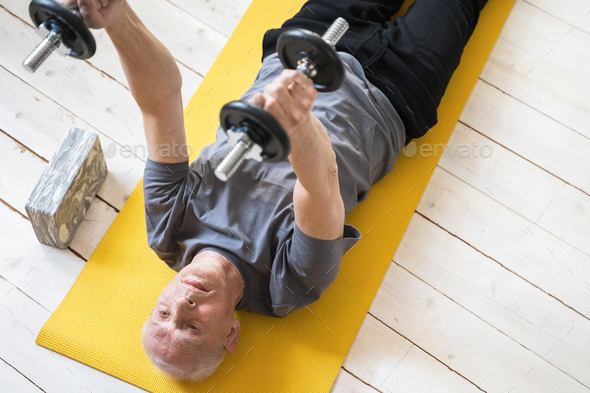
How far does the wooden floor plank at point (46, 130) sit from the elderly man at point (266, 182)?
43 centimetres

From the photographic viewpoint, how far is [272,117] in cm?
72

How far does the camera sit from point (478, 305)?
1492 mm

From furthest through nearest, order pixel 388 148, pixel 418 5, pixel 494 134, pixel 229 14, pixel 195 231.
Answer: pixel 229 14 → pixel 494 134 → pixel 418 5 → pixel 388 148 → pixel 195 231

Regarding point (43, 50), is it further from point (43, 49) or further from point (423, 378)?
point (423, 378)

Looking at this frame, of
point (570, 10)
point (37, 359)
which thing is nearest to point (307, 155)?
point (37, 359)

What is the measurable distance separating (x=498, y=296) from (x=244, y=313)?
827 millimetres

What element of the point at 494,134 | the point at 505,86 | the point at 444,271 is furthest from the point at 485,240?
the point at 505,86

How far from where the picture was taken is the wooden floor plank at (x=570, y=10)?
1822 millimetres

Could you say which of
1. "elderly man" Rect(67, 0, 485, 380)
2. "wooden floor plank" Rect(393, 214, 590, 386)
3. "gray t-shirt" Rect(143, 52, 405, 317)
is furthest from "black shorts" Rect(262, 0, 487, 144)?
"wooden floor plank" Rect(393, 214, 590, 386)

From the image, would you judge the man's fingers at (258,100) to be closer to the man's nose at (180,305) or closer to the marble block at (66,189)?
the man's nose at (180,305)

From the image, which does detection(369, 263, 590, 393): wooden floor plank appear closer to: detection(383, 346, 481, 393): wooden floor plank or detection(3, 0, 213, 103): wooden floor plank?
detection(383, 346, 481, 393): wooden floor plank

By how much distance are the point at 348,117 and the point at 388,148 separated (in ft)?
0.61

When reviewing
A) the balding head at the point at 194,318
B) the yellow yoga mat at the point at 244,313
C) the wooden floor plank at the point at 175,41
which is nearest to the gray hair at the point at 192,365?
the balding head at the point at 194,318

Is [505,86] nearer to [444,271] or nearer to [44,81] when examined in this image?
[444,271]
